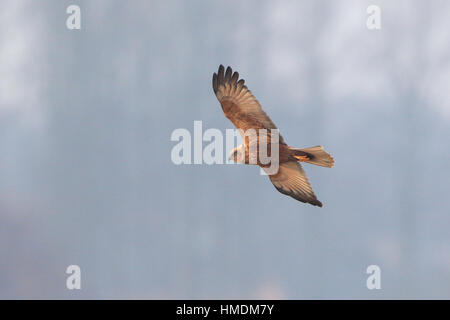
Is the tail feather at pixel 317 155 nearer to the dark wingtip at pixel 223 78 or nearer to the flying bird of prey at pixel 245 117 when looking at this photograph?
the flying bird of prey at pixel 245 117

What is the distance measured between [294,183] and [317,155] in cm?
106

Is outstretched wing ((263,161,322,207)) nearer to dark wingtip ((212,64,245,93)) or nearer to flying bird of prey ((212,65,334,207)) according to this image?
flying bird of prey ((212,65,334,207))

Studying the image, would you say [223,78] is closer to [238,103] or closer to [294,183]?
[238,103]

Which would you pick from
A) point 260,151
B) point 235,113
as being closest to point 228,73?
point 235,113

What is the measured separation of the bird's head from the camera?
12.7 meters

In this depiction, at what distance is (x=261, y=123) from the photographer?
41.5 feet

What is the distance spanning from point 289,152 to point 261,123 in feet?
2.60

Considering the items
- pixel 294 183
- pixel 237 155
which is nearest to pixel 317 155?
pixel 294 183

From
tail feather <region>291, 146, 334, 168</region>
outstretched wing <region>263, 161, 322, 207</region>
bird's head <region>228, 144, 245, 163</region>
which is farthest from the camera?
outstretched wing <region>263, 161, 322, 207</region>

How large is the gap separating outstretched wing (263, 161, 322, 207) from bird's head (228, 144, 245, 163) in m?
0.98

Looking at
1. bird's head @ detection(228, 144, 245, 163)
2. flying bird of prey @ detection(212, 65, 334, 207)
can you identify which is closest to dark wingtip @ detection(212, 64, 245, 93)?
flying bird of prey @ detection(212, 65, 334, 207)

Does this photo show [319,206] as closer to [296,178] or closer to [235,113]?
[296,178]

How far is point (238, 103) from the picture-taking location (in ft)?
41.8
